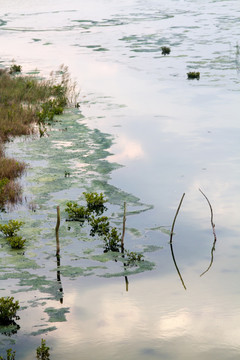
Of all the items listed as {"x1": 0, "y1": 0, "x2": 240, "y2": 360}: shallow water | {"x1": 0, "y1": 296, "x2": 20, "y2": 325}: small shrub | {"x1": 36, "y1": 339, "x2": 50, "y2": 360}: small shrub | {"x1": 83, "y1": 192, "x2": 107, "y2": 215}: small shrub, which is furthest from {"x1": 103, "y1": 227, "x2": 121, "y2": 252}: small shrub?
{"x1": 36, "y1": 339, "x2": 50, "y2": 360}: small shrub

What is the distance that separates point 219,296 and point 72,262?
264 cm

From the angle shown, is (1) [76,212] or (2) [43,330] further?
(1) [76,212]

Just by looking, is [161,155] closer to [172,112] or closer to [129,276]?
[172,112]

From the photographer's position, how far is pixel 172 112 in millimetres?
23922

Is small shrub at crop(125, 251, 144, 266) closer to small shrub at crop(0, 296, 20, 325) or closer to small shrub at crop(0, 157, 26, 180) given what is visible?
small shrub at crop(0, 296, 20, 325)

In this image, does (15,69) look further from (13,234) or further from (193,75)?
(13,234)

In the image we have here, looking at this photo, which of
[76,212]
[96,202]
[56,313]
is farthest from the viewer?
[96,202]

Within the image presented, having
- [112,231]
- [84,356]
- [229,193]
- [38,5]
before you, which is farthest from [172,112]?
[38,5]

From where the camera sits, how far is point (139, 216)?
1326 cm

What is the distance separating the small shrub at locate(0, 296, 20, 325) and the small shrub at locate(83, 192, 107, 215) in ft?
Result: 15.0

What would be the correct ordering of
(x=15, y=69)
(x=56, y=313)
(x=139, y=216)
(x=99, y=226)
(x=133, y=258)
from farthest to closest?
(x=15, y=69) → (x=139, y=216) → (x=99, y=226) → (x=133, y=258) → (x=56, y=313)

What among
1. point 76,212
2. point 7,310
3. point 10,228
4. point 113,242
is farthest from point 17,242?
point 7,310

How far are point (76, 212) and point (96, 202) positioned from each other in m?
0.70

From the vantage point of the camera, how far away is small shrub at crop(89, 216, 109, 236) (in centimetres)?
1223
